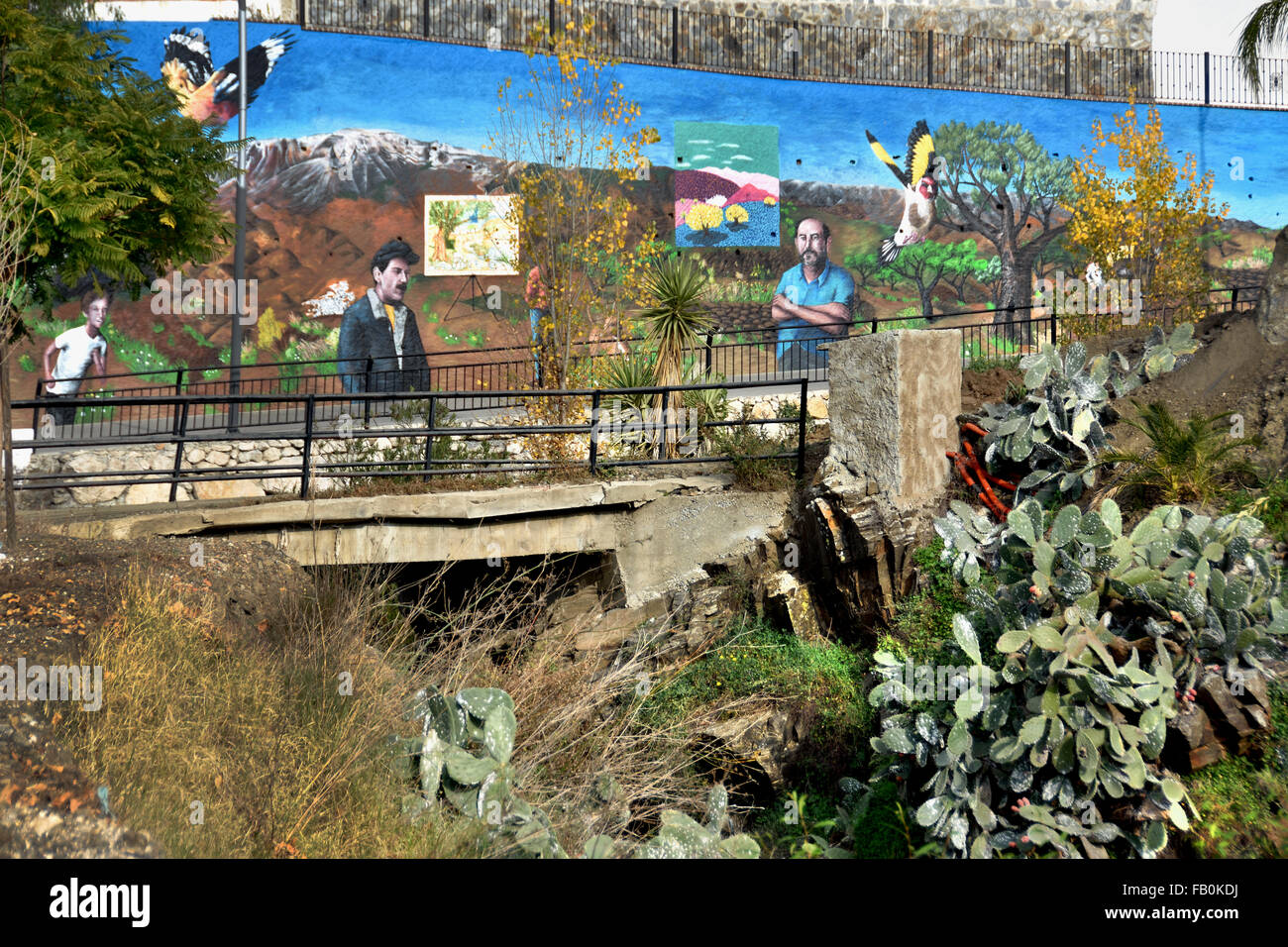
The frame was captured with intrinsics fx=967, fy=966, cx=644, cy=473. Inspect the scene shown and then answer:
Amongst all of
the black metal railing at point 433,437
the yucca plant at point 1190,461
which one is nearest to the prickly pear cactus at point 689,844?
the yucca plant at point 1190,461

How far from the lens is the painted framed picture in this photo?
22.5 meters

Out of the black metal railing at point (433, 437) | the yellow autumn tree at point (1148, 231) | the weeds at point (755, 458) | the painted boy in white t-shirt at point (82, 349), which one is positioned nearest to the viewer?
the black metal railing at point (433, 437)

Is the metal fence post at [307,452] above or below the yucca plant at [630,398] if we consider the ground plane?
below

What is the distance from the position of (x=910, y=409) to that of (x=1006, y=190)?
2190cm

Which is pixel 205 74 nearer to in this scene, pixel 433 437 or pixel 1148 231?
pixel 433 437

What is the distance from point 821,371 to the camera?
23.8m

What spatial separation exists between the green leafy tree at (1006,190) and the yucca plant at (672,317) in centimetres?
1646

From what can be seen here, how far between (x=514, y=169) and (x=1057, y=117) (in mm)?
15945

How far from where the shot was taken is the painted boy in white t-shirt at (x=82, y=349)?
66.6 feet

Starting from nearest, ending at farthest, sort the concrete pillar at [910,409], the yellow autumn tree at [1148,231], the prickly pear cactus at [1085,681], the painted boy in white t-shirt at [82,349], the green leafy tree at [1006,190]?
the prickly pear cactus at [1085,681]
the concrete pillar at [910,409]
the yellow autumn tree at [1148,231]
the painted boy in white t-shirt at [82,349]
the green leafy tree at [1006,190]

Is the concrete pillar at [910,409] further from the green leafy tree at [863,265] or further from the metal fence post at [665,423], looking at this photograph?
the green leafy tree at [863,265]

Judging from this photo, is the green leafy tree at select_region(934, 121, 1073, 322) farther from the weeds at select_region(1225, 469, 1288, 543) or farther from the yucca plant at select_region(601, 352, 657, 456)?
the weeds at select_region(1225, 469, 1288, 543)

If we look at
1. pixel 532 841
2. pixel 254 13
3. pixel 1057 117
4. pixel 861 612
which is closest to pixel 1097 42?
pixel 1057 117

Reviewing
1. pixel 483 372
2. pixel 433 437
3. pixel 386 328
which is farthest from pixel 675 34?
pixel 433 437
